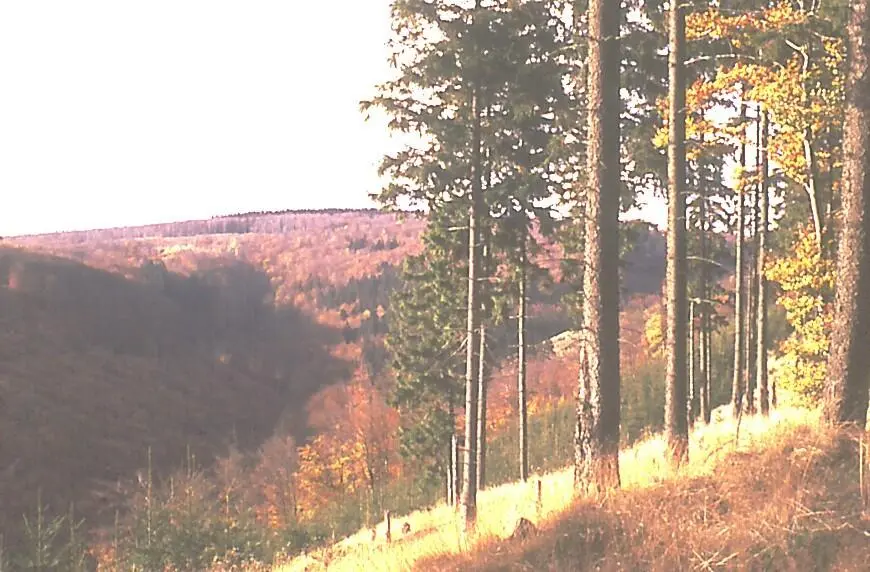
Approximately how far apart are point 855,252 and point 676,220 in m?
2.61

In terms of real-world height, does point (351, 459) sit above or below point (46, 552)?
below

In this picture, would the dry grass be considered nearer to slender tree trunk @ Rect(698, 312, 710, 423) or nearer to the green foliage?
the green foliage

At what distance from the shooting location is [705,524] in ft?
18.6

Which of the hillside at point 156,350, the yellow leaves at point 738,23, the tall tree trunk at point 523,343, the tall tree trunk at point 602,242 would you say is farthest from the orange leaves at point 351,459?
the tall tree trunk at point 602,242

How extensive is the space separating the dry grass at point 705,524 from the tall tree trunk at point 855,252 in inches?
20.9

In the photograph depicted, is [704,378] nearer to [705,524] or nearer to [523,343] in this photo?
[523,343]

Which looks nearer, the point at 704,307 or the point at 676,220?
the point at 676,220

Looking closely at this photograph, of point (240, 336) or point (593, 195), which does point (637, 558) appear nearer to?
point (593, 195)

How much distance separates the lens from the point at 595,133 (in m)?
7.84

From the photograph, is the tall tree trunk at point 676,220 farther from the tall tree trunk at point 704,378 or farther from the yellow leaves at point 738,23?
the tall tree trunk at point 704,378

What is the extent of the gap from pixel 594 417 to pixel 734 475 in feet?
5.21

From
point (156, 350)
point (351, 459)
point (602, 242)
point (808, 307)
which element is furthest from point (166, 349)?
point (602, 242)

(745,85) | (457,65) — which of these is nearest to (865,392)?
(745,85)

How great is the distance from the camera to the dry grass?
5.18m
